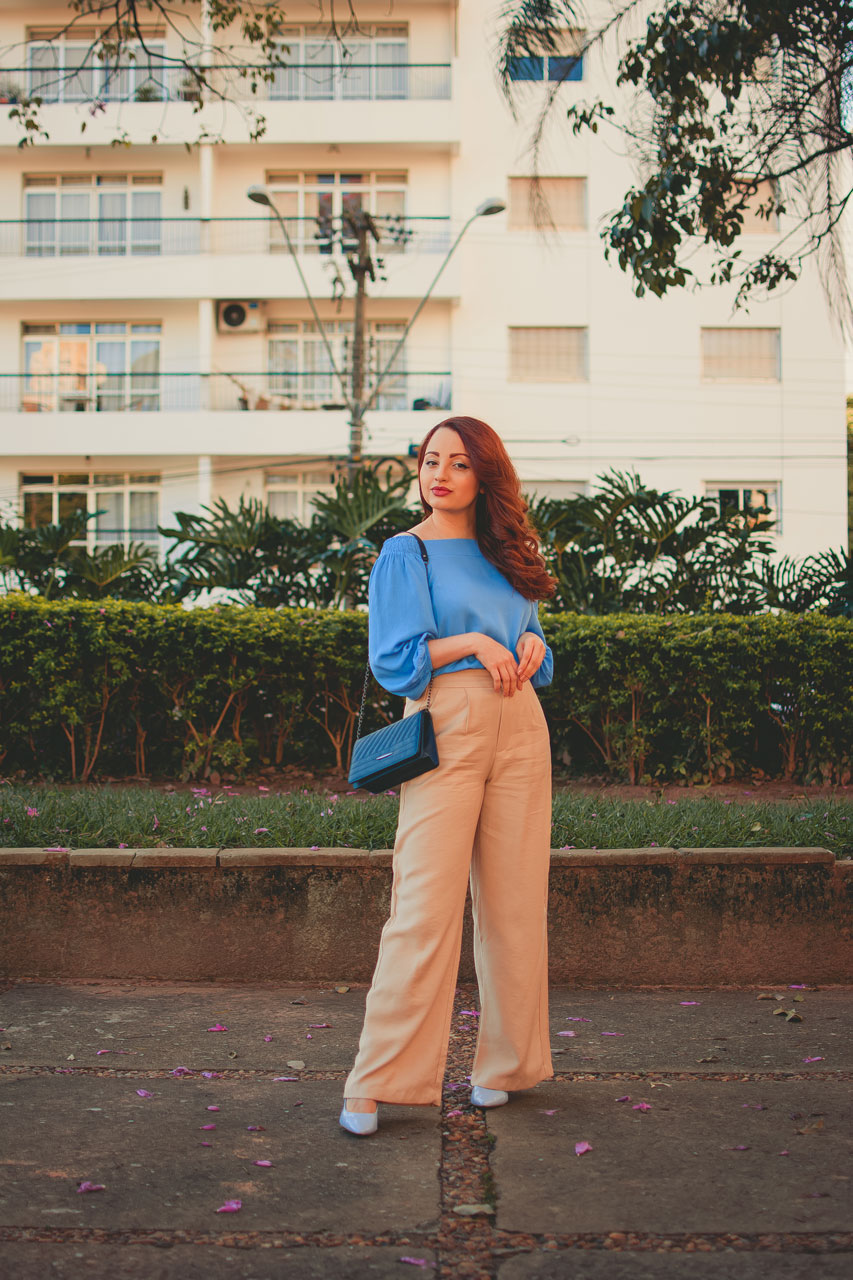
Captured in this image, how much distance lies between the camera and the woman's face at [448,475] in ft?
11.5

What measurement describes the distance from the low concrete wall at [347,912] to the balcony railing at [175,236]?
87.6ft

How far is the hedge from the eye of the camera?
7520mm

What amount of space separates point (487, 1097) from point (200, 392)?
2829cm

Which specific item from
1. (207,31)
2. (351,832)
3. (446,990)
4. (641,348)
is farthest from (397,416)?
(446,990)

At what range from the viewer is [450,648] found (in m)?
3.34

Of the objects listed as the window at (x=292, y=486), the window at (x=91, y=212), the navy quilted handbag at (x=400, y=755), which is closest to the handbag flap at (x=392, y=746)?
the navy quilted handbag at (x=400, y=755)

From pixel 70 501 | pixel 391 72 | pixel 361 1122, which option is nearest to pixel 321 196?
pixel 391 72

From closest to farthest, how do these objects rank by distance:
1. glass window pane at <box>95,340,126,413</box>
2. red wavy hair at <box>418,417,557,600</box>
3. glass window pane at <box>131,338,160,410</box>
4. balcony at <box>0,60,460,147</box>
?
1. red wavy hair at <box>418,417,557,600</box>
2. balcony at <box>0,60,460,147</box>
3. glass window pane at <box>131,338,160,410</box>
4. glass window pane at <box>95,340,126,413</box>

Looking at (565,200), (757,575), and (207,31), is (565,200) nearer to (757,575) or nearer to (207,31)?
(207,31)

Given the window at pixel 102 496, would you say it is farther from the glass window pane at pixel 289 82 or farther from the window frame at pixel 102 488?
the glass window pane at pixel 289 82

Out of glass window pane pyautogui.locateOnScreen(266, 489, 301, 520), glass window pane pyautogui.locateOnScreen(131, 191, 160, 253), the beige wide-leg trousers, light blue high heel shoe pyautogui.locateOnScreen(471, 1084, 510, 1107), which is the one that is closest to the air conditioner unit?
glass window pane pyautogui.locateOnScreen(131, 191, 160, 253)

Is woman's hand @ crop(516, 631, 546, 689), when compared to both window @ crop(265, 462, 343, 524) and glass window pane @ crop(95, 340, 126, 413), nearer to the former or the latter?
window @ crop(265, 462, 343, 524)

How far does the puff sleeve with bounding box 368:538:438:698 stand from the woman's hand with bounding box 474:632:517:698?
0.14 meters

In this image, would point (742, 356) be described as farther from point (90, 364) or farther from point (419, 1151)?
point (419, 1151)
